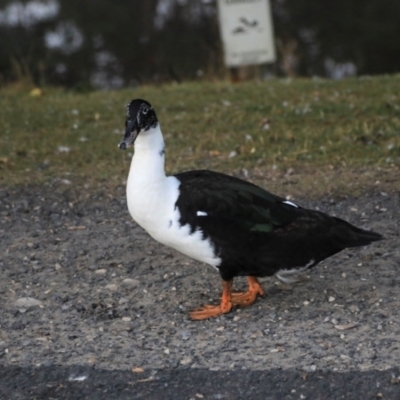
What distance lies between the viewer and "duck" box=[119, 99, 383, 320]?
4.65m

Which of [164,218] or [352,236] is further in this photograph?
[352,236]

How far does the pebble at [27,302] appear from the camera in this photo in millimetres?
5105

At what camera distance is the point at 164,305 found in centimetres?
508

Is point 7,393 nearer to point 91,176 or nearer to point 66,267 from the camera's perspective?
point 66,267

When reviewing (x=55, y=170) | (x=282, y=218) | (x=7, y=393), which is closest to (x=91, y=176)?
(x=55, y=170)

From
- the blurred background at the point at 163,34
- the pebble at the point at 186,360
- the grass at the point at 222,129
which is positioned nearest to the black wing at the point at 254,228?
the pebble at the point at 186,360

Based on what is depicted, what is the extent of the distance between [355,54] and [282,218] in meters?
13.7

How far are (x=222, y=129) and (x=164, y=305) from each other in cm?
401

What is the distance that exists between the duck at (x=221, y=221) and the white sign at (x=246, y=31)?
7.01 meters

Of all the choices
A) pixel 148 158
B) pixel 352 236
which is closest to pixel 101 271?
pixel 148 158

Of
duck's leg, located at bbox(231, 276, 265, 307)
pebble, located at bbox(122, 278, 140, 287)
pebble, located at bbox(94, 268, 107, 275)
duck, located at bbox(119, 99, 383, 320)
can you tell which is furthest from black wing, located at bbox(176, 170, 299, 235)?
pebble, located at bbox(94, 268, 107, 275)

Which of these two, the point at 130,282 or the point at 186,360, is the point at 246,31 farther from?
the point at 186,360

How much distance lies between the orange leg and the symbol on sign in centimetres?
707

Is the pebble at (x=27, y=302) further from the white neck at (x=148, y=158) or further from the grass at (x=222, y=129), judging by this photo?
the grass at (x=222, y=129)
